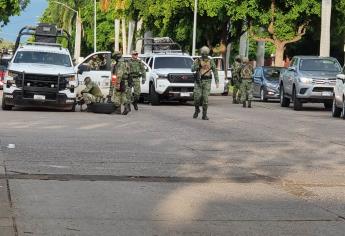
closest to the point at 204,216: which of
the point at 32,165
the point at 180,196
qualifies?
the point at 180,196

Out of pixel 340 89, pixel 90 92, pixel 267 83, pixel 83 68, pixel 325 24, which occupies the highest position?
pixel 325 24

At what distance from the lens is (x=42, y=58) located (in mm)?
25031

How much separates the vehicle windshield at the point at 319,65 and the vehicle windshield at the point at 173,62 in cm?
436

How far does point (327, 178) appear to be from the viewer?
11.5 m

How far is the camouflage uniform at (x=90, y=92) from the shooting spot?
2458 cm

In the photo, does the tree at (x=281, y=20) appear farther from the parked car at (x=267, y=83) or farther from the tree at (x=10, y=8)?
the tree at (x=10, y=8)

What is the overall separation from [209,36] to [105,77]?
98.3 ft

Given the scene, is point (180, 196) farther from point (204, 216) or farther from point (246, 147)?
point (246, 147)

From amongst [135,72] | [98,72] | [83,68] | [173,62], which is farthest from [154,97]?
[135,72]

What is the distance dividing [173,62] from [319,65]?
551 cm

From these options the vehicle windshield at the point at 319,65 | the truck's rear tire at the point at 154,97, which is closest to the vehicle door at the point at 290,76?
the vehicle windshield at the point at 319,65

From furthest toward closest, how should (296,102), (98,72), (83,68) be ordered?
1. (296,102)
2. (98,72)
3. (83,68)

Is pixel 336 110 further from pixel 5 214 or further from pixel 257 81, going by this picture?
pixel 5 214

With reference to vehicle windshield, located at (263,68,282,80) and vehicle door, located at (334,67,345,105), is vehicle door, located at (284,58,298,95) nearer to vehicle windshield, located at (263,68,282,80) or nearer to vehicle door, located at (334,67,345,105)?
vehicle door, located at (334,67,345,105)
